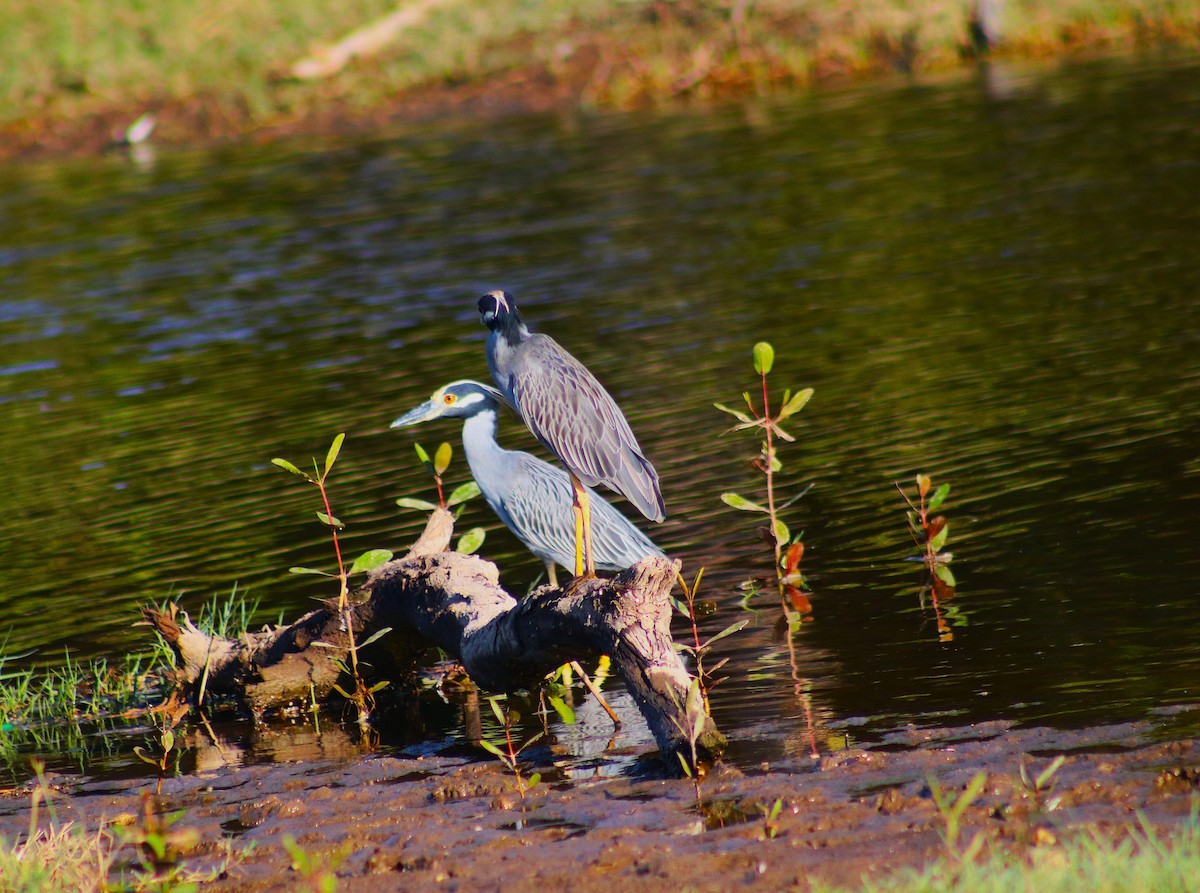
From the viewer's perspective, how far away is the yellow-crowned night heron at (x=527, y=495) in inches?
302

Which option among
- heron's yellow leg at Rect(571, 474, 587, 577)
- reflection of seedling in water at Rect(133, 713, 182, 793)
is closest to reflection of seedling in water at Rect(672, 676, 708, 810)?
heron's yellow leg at Rect(571, 474, 587, 577)

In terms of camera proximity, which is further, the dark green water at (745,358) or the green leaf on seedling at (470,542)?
the green leaf on seedling at (470,542)

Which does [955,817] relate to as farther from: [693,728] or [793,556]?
[793,556]

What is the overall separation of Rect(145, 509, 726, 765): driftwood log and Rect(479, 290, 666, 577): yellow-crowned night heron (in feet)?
1.78

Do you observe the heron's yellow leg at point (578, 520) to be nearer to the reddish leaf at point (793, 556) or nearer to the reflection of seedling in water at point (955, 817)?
the reddish leaf at point (793, 556)

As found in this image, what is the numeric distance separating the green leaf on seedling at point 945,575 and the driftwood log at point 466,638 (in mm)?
1774

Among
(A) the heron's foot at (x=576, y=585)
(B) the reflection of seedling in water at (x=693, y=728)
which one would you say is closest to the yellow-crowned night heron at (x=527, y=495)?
(A) the heron's foot at (x=576, y=585)

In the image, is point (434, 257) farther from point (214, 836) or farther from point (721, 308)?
point (214, 836)

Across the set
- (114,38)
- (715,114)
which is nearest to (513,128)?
(715,114)

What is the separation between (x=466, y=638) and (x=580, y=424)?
991 millimetres

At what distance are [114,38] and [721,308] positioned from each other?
2238 cm

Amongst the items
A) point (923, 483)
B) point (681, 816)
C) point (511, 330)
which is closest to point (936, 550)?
point (923, 483)

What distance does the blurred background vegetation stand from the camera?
2630 centimetres

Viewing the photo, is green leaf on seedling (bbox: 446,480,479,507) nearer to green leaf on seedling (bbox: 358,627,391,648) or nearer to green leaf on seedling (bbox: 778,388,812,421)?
green leaf on seedling (bbox: 358,627,391,648)
